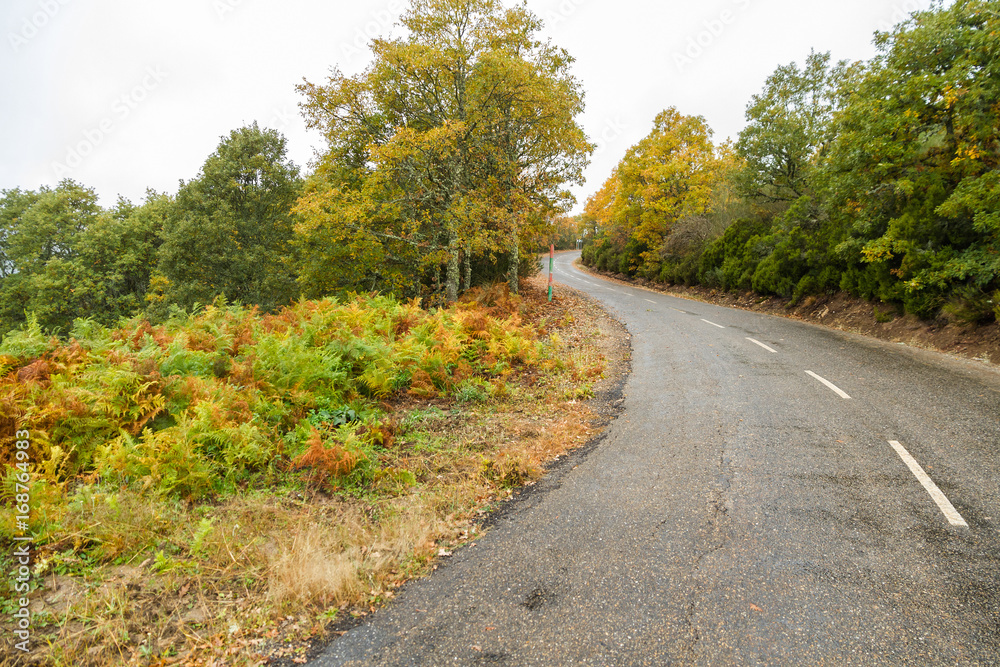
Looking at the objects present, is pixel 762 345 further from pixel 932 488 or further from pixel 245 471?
pixel 245 471

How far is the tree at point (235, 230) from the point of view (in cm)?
2217

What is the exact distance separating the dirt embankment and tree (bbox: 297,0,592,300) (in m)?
9.63

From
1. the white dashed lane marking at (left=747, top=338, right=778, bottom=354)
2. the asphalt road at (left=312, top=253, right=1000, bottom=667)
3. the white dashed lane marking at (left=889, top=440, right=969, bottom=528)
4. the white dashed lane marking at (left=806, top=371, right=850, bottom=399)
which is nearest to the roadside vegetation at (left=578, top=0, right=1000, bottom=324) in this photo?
the white dashed lane marking at (left=747, top=338, right=778, bottom=354)

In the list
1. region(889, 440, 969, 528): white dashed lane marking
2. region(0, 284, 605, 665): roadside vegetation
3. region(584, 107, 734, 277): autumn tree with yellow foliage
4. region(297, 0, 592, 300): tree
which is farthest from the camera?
region(584, 107, 734, 277): autumn tree with yellow foliage

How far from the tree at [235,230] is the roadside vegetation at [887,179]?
21084mm

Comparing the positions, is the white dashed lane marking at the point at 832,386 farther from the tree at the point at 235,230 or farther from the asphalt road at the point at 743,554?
the tree at the point at 235,230

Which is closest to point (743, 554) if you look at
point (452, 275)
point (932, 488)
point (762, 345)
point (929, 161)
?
point (932, 488)

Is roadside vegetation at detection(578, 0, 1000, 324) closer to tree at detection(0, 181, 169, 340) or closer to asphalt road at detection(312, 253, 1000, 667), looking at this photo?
asphalt road at detection(312, 253, 1000, 667)

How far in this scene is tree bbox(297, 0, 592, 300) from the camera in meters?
13.7

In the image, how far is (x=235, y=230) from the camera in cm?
2259

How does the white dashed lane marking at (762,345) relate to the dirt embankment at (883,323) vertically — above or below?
below

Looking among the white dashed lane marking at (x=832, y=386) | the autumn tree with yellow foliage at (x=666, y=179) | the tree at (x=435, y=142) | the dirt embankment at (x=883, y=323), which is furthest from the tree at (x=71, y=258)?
the dirt embankment at (x=883, y=323)

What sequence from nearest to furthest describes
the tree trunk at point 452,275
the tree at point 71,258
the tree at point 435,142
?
the tree at point 435,142 → the tree trunk at point 452,275 → the tree at point 71,258

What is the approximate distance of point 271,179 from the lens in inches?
966
